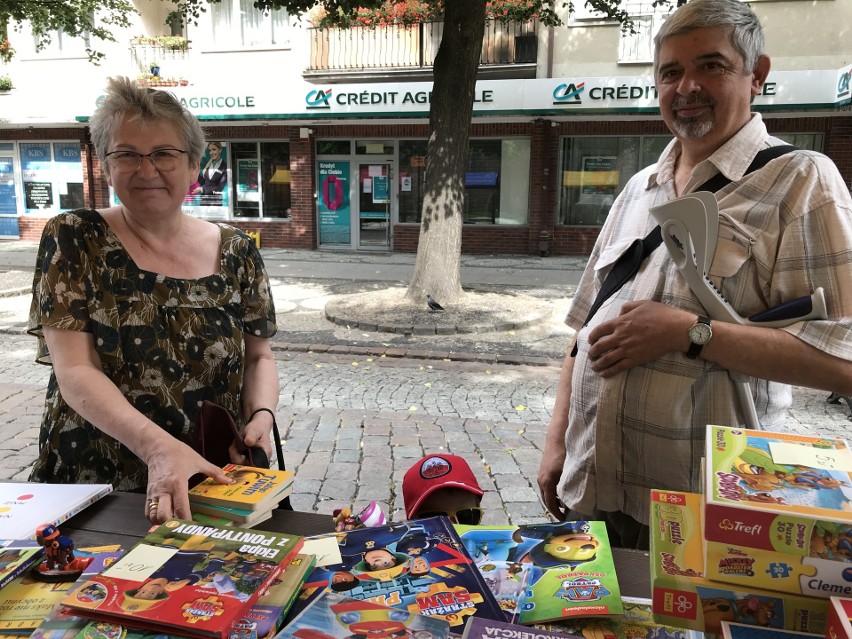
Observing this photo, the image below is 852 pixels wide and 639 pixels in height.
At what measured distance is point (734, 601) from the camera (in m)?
1.02

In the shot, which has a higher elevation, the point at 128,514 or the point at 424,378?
the point at 128,514

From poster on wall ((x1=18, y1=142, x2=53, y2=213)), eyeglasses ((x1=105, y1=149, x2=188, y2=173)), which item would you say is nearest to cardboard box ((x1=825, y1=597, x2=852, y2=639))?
eyeglasses ((x1=105, y1=149, x2=188, y2=173))

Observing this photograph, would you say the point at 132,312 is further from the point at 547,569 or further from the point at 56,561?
the point at 547,569

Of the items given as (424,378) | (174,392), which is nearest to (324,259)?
(424,378)

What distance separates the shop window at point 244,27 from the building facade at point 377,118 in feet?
0.13

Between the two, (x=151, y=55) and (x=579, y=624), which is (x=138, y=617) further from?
(x=151, y=55)

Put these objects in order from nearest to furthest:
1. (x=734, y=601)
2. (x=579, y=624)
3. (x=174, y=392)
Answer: (x=734, y=601)
(x=579, y=624)
(x=174, y=392)

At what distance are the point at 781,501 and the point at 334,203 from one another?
17077mm

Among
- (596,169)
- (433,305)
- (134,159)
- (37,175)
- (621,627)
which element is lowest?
(433,305)

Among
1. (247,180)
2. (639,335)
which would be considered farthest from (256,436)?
(247,180)

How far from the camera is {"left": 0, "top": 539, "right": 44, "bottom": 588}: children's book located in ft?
4.22

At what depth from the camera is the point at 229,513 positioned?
1.60 meters

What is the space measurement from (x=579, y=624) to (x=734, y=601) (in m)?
0.31

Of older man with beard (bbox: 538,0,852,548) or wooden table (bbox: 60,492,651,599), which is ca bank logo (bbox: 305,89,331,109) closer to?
older man with beard (bbox: 538,0,852,548)
